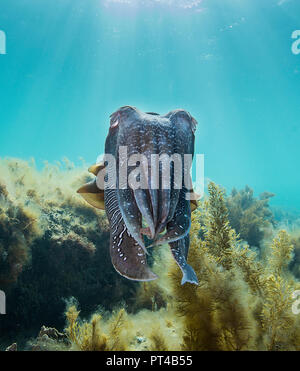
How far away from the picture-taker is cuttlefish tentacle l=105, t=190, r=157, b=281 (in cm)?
146

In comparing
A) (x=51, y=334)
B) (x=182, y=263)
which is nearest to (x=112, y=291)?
(x=51, y=334)

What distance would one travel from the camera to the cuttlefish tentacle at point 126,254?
1.46m

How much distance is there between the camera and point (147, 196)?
1.51 metres

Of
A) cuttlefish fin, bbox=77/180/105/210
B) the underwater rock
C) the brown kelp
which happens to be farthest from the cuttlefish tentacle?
the brown kelp

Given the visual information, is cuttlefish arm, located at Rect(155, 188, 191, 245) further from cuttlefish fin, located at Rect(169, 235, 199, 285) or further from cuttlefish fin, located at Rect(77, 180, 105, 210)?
cuttlefish fin, located at Rect(77, 180, 105, 210)

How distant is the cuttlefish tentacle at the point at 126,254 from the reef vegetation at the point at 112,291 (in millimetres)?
2111

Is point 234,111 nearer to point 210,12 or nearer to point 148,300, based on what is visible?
point 210,12

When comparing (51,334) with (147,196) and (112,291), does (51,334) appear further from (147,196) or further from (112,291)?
(147,196)

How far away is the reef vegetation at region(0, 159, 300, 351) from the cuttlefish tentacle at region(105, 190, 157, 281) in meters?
2.11

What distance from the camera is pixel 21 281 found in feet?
11.8

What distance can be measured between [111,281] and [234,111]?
7711 cm

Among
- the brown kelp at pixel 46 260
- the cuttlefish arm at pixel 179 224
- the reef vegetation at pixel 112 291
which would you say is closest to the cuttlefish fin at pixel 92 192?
the cuttlefish arm at pixel 179 224

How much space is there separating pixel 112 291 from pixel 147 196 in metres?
3.53
